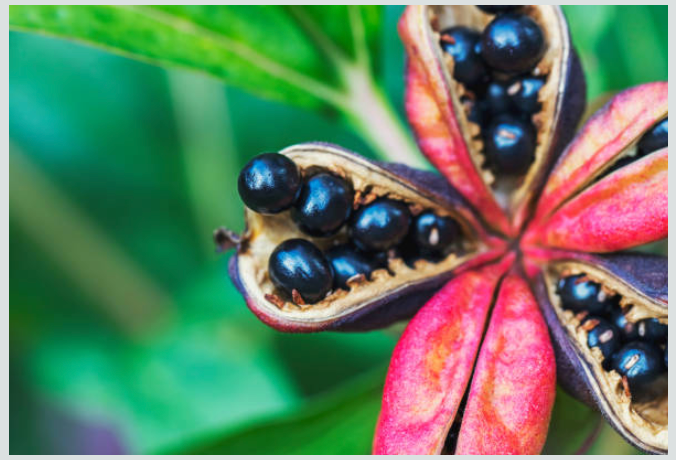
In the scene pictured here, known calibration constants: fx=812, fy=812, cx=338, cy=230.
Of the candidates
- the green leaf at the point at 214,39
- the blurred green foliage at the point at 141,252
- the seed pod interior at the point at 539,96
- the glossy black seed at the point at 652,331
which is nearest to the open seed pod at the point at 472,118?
the seed pod interior at the point at 539,96

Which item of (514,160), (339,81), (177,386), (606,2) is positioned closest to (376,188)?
(514,160)

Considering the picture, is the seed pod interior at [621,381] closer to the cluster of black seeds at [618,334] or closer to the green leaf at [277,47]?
the cluster of black seeds at [618,334]

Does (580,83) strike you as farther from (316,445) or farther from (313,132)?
(313,132)

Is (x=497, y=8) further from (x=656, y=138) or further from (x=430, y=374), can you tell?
(x=430, y=374)

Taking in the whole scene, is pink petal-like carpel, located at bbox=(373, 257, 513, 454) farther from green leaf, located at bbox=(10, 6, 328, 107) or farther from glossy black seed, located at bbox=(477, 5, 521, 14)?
green leaf, located at bbox=(10, 6, 328, 107)

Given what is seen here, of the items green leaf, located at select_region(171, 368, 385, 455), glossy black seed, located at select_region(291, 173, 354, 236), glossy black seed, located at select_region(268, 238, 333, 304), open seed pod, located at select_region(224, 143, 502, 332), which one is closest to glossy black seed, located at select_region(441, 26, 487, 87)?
open seed pod, located at select_region(224, 143, 502, 332)
